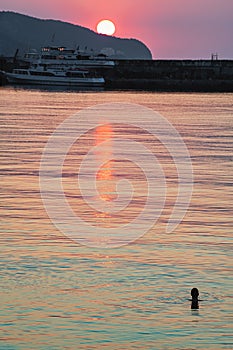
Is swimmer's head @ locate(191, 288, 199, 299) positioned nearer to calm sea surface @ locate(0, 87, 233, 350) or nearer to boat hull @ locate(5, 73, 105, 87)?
calm sea surface @ locate(0, 87, 233, 350)

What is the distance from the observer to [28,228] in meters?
25.5

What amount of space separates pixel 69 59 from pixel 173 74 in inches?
699

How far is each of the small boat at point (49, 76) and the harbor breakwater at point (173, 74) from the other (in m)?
2.63

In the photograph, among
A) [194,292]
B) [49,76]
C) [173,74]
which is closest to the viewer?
[194,292]

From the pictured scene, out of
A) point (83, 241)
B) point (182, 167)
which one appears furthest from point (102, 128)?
point (83, 241)

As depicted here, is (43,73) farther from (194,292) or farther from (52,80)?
(194,292)

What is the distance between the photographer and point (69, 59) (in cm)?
17138

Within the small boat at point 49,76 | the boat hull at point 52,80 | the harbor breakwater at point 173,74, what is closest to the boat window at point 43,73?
the small boat at point 49,76

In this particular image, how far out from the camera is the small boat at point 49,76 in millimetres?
159375

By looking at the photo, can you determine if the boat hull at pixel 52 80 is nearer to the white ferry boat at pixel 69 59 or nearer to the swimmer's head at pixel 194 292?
the white ferry boat at pixel 69 59

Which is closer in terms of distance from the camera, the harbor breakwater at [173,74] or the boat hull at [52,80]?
the boat hull at [52,80]

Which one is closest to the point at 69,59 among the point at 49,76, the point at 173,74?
the point at 49,76

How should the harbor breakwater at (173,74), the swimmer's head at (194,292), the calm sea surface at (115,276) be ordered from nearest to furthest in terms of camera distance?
the calm sea surface at (115,276) < the swimmer's head at (194,292) < the harbor breakwater at (173,74)

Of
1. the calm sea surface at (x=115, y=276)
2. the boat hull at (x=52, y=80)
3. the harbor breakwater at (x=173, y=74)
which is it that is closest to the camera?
the calm sea surface at (x=115, y=276)
